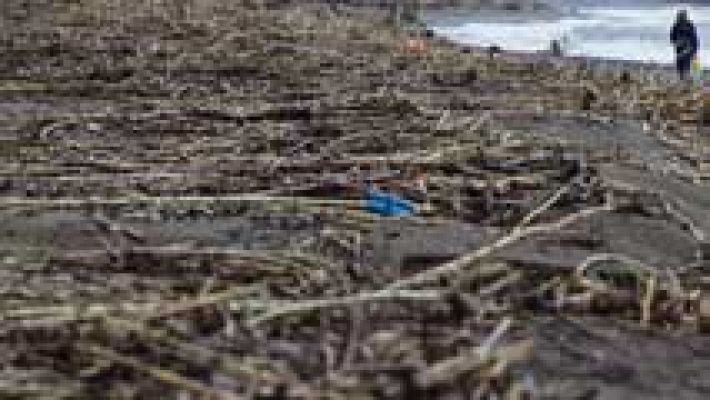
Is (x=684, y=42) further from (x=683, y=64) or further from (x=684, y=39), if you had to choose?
(x=683, y=64)

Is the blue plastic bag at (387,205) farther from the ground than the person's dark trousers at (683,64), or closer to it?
farther from the ground

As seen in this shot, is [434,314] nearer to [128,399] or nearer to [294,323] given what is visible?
[294,323]

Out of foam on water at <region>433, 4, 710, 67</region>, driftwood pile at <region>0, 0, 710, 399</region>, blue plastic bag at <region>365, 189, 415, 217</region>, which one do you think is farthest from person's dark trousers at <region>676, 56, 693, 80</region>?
blue plastic bag at <region>365, 189, 415, 217</region>

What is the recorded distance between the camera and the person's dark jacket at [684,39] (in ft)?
81.9

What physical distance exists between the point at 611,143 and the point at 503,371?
200 inches

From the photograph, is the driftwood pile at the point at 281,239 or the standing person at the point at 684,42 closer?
the driftwood pile at the point at 281,239

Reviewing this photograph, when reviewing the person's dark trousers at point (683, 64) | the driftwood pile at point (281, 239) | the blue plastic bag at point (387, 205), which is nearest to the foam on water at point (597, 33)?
the person's dark trousers at point (683, 64)

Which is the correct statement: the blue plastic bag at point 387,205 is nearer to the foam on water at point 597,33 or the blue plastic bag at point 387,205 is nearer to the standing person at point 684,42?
the standing person at point 684,42

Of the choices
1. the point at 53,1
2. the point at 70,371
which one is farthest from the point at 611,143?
the point at 53,1

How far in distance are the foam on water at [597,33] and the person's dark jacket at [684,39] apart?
12.1 m

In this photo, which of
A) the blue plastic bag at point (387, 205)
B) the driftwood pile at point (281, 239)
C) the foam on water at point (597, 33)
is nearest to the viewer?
the driftwood pile at point (281, 239)

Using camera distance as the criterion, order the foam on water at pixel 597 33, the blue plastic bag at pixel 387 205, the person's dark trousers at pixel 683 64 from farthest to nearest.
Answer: the foam on water at pixel 597 33 < the person's dark trousers at pixel 683 64 < the blue plastic bag at pixel 387 205

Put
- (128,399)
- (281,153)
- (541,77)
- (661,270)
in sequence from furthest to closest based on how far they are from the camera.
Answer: (541,77) < (281,153) < (661,270) < (128,399)

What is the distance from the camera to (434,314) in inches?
189
